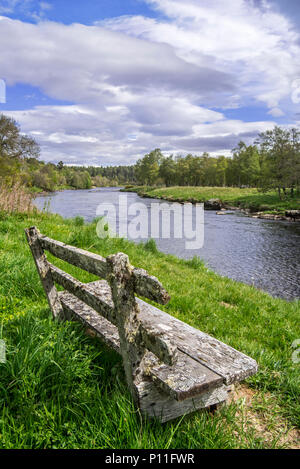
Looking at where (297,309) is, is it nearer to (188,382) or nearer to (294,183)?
(188,382)

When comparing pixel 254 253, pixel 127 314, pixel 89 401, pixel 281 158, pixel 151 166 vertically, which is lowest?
pixel 254 253

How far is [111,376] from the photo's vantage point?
9.39ft

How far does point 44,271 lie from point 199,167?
102 metres

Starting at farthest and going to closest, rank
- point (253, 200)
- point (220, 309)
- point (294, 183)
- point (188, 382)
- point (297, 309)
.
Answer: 1. point (253, 200)
2. point (294, 183)
3. point (297, 309)
4. point (220, 309)
5. point (188, 382)

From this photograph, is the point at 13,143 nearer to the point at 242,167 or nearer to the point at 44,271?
→ the point at 44,271

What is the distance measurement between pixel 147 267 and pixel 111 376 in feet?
22.1

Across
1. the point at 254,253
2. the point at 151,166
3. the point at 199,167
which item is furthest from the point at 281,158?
the point at 151,166

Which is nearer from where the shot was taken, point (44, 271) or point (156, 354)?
point (156, 354)

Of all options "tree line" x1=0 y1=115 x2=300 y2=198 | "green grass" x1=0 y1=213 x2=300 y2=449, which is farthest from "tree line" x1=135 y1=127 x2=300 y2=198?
"green grass" x1=0 y1=213 x2=300 y2=449

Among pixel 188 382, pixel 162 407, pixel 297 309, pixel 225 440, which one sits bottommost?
pixel 297 309

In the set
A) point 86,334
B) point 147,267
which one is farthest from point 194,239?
point 86,334

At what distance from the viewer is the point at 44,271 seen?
3863mm

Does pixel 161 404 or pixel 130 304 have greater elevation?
pixel 130 304

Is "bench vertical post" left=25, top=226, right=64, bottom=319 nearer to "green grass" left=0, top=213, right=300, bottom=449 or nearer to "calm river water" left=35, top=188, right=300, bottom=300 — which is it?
"green grass" left=0, top=213, right=300, bottom=449
